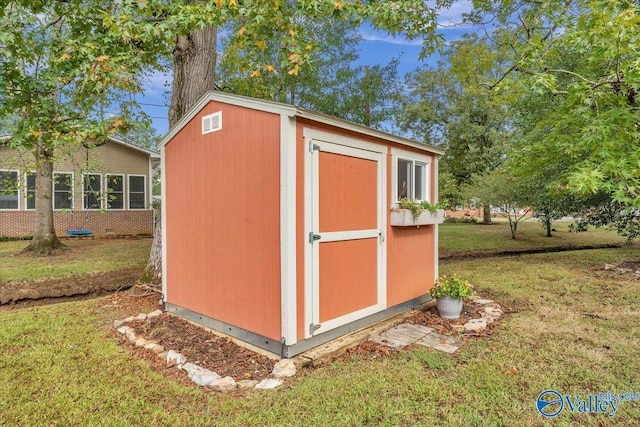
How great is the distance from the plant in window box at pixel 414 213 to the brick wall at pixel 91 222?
12431 millimetres

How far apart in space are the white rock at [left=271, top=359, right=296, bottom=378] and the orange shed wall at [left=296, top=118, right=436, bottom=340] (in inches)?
10.1

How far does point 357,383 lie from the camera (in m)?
2.73

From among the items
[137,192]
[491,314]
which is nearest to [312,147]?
[491,314]

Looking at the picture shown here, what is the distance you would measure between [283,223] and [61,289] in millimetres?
4999

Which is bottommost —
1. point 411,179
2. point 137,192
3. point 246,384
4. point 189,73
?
point 246,384

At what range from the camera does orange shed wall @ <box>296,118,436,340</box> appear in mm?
3141

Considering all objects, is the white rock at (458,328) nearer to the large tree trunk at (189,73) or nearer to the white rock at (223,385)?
the white rock at (223,385)

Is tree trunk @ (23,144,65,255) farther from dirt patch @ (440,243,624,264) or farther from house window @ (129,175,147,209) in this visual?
dirt patch @ (440,243,624,264)

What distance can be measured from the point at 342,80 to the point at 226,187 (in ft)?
37.2

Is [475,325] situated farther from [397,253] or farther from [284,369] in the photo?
[284,369]

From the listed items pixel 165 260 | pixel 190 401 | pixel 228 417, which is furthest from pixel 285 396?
pixel 165 260

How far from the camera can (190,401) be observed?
255 cm

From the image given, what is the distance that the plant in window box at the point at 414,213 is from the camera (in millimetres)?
4148

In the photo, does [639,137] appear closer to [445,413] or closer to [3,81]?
[445,413]
